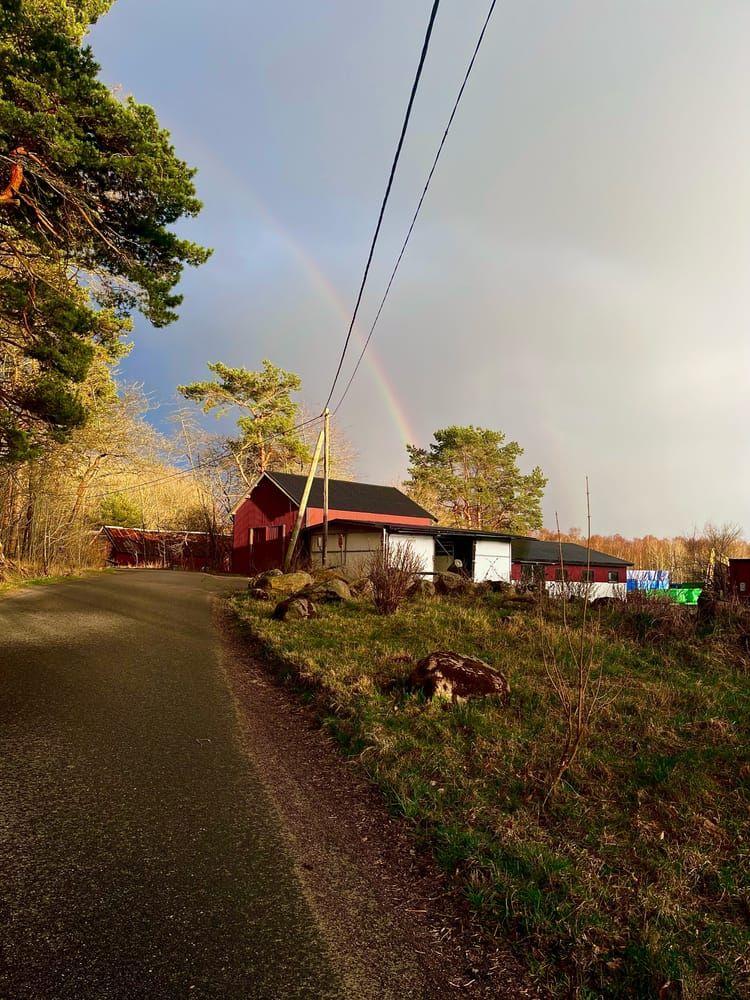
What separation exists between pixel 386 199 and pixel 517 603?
25.9ft

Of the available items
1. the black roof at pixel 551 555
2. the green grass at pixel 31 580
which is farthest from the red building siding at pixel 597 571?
the green grass at pixel 31 580

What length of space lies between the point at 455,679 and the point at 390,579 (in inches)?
206

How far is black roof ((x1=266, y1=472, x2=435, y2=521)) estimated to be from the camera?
30797 millimetres

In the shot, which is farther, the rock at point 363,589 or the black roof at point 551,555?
the black roof at point 551,555

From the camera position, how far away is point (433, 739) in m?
4.82

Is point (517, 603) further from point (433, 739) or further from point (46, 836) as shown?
point (46, 836)

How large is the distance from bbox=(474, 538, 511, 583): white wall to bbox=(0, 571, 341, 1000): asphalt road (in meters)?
22.0

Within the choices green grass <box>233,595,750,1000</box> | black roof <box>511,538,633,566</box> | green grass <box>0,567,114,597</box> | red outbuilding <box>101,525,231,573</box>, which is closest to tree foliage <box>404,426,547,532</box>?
black roof <box>511,538,633,566</box>

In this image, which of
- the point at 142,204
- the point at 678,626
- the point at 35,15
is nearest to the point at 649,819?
the point at 678,626

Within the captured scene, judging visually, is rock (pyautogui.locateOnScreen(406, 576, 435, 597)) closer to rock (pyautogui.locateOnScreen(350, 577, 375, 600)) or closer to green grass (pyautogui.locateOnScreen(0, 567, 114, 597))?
rock (pyautogui.locateOnScreen(350, 577, 375, 600))

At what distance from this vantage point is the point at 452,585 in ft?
45.3

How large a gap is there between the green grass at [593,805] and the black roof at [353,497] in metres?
23.5

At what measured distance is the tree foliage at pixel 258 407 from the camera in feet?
136

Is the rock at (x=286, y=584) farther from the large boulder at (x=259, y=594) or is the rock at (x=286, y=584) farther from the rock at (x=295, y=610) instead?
the rock at (x=295, y=610)
